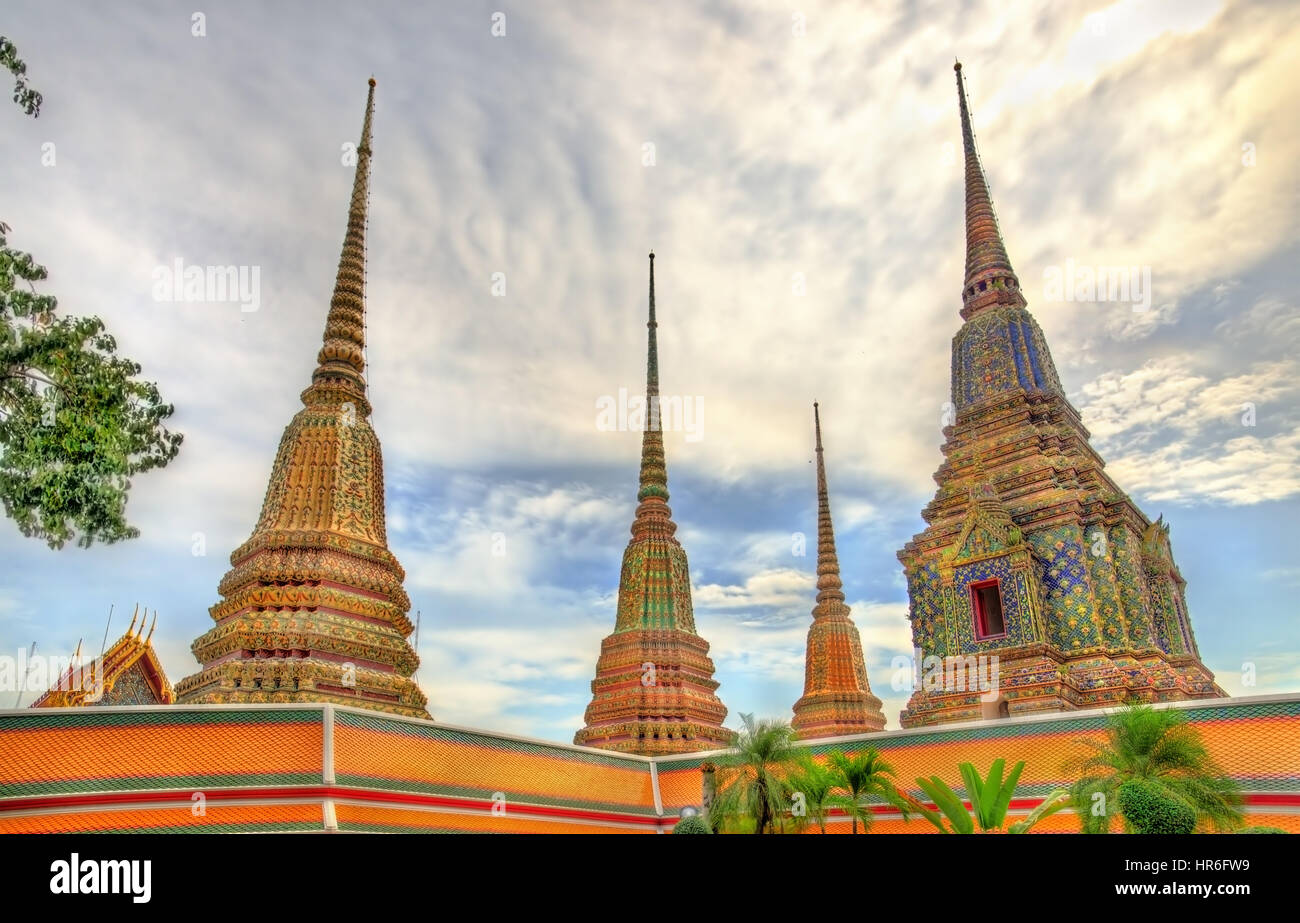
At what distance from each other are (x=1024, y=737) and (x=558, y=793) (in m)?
8.62

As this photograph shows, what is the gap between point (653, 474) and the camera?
32.0m

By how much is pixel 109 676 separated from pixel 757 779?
15765 millimetres

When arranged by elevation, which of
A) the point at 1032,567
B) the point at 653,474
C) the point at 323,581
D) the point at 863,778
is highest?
the point at 653,474

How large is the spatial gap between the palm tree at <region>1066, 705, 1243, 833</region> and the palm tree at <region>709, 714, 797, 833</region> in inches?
196

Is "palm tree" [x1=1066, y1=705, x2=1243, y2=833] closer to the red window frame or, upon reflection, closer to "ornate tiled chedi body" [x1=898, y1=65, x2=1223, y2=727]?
"ornate tiled chedi body" [x1=898, y1=65, x2=1223, y2=727]

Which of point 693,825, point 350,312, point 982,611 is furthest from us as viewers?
point 350,312

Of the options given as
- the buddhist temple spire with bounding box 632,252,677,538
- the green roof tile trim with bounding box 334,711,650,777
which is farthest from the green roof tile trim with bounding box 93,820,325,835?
the buddhist temple spire with bounding box 632,252,677,538

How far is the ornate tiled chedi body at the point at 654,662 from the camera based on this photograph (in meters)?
25.5

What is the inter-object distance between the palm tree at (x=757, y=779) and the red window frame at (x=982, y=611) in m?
6.83

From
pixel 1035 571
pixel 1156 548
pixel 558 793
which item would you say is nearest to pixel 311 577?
pixel 558 793

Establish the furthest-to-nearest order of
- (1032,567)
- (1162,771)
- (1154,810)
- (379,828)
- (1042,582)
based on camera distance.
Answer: (1042,582), (1032,567), (379,828), (1162,771), (1154,810)

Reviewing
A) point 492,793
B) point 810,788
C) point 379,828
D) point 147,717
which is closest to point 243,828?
point 379,828

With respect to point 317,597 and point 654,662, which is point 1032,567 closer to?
point 654,662
